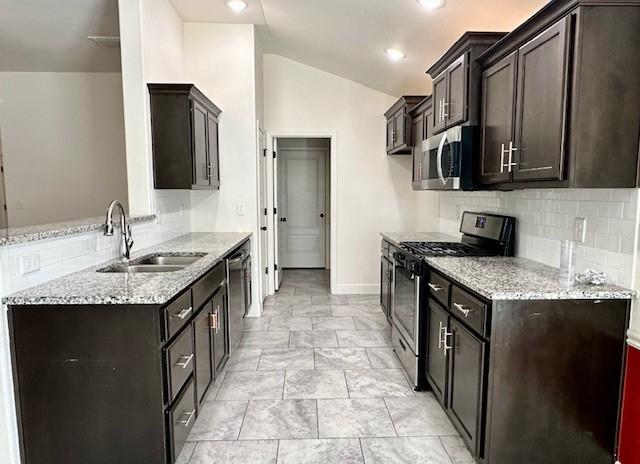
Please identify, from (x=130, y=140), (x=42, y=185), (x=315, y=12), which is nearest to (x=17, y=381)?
(x=130, y=140)

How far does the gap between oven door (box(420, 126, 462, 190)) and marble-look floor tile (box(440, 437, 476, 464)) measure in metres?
1.50

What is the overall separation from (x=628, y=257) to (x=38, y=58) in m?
5.39

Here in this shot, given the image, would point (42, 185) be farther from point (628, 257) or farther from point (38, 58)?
point (628, 257)

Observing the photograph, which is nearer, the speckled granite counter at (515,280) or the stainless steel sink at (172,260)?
the speckled granite counter at (515,280)

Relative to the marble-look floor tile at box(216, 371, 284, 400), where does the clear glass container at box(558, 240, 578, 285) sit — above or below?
above

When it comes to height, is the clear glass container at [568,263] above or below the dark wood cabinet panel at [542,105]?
below

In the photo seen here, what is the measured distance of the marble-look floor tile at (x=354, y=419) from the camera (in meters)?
2.30

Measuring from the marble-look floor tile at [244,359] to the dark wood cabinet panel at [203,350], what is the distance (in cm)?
61

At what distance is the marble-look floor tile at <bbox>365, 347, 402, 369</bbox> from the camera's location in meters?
3.17

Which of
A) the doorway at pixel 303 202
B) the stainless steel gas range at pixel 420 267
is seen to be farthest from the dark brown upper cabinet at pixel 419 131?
the doorway at pixel 303 202

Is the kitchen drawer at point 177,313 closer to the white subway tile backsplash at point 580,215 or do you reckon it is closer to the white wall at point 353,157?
the white subway tile backsplash at point 580,215

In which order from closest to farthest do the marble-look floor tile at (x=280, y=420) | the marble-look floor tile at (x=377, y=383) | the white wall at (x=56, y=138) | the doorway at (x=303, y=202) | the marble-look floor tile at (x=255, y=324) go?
1. the marble-look floor tile at (x=280, y=420)
2. the marble-look floor tile at (x=377, y=383)
3. the marble-look floor tile at (x=255, y=324)
4. the white wall at (x=56, y=138)
5. the doorway at (x=303, y=202)

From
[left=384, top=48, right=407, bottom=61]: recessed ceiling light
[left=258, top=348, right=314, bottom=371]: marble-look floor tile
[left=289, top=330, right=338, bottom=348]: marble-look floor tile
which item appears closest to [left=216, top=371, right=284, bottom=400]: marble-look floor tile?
[left=258, top=348, right=314, bottom=371]: marble-look floor tile

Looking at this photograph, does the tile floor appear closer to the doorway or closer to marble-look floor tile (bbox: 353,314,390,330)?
marble-look floor tile (bbox: 353,314,390,330)
